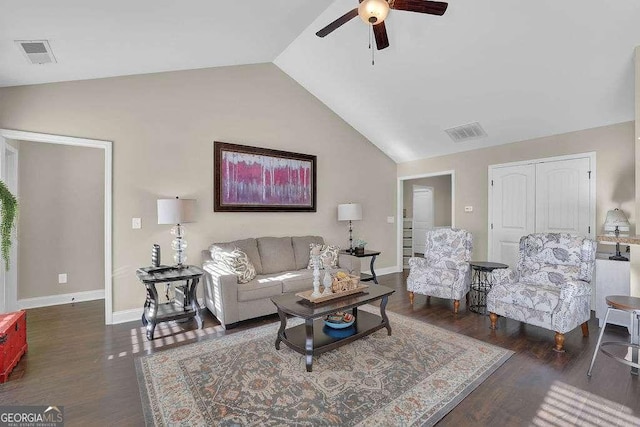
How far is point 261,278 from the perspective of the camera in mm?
3697

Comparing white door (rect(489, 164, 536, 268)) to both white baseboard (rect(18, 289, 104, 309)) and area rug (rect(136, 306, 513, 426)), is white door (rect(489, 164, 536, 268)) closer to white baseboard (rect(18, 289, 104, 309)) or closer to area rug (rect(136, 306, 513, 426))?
area rug (rect(136, 306, 513, 426))

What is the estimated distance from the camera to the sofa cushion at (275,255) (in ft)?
13.5

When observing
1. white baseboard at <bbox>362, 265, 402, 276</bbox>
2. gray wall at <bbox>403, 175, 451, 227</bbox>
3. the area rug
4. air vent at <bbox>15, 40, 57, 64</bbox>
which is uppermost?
air vent at <bbox>15, 40, 57, 64</bbox>

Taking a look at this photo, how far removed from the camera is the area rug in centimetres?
184

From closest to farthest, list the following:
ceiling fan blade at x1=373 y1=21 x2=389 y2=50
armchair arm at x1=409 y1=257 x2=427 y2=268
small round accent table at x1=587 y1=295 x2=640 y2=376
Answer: small round accent table at x1=587 y1=295 x2=640 y2=376 < ceiling fan blade at x1=373 y1=21 x2=389 y2=50 < armchair arm at x1=409 y1=257 x2=427 y2=268

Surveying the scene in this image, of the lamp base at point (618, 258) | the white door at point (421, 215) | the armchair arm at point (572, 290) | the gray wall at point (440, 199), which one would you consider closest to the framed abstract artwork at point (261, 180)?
the armchair arm at point (572, 290)

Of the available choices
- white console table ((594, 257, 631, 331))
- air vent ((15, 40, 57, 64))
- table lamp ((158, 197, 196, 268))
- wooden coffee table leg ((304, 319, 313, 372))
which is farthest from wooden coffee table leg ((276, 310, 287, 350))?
white console table ((594, 257, 631, 331))

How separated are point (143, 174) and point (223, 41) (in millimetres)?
1828

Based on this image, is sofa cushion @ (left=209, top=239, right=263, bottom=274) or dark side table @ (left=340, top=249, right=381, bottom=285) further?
dark side table @ (left=340, top=249, right=381, bottom=285)

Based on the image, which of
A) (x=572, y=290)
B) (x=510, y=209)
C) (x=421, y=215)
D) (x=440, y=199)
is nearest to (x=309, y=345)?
(x=572, y=290)

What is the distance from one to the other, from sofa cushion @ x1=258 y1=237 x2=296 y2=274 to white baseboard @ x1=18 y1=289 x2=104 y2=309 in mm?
2502

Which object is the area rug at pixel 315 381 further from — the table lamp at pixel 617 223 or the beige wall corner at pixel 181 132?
the table lamp at pixel 617 223

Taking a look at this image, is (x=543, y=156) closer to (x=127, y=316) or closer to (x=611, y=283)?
(x=611, y=283)

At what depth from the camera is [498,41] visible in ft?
10.5
